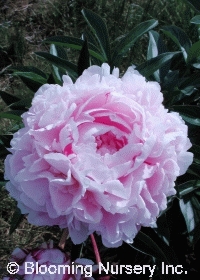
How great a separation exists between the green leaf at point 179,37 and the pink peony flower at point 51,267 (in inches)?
28.6

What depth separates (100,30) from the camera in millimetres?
1443

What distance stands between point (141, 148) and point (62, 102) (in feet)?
0.54

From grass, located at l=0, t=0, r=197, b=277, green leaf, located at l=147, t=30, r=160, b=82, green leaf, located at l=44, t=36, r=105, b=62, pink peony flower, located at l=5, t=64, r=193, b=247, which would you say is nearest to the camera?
pink peony flower, located at l=5, t=64, r=193, b=247

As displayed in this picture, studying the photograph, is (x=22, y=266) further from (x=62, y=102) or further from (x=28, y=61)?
(x=28, y=61)

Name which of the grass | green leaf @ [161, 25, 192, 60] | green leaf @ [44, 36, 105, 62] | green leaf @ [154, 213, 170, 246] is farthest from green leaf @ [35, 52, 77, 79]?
the grass

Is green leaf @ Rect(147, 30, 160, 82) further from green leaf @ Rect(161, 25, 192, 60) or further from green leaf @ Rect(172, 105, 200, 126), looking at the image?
green leaf @ Rect(172, 105, 200, 126)

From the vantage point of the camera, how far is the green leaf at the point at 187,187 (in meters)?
1.39

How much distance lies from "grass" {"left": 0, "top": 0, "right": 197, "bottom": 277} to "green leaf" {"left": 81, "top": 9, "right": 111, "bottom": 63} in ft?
2.52

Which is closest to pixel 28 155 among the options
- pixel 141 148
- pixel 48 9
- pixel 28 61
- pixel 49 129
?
pixel 49 129

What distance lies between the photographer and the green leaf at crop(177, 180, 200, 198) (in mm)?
A: 1394

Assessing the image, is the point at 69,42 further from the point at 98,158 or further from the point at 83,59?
the point at 98,158

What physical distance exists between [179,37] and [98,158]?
2.31 feet

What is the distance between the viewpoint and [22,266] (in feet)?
3.48

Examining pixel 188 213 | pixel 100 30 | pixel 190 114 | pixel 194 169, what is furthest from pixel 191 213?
pixel 100 30
